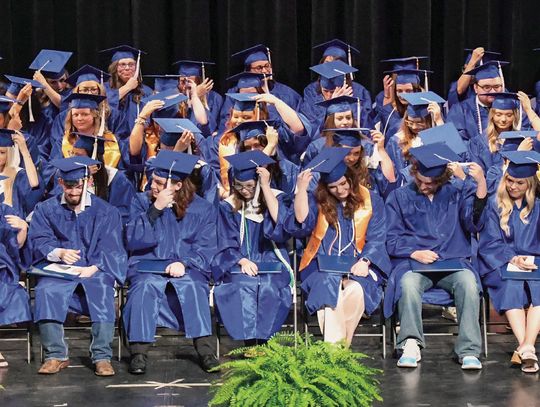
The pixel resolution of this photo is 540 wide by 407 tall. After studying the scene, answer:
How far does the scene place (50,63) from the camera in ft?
29.1

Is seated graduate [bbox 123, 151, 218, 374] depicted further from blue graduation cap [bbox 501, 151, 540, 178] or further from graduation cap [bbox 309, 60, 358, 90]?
blue graduation cap [bbox 501, 151, 540, 178]

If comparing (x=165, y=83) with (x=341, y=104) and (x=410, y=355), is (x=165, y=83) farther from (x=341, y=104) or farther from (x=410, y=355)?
(x=410, y=355)

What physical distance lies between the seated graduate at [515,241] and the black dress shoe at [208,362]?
1.76 m

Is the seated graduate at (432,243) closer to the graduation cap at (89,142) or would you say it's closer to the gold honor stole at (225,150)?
the gold honor stole at (225,150)

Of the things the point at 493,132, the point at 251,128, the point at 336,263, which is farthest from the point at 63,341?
the point at 493,132

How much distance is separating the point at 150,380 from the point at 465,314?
1917 millimetres

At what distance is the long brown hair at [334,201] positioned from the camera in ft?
24.1

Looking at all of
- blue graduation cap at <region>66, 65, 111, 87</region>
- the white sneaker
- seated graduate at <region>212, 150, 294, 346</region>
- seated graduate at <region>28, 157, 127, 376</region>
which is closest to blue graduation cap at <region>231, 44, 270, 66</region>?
blue graduation cap at <region>66, 65, 111, 87</region>

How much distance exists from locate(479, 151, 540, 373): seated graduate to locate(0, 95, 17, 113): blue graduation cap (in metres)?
3.30

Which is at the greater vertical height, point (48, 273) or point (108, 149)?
point (108, 149)

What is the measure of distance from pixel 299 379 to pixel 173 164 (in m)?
2.57

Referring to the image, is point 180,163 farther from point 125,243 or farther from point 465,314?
point 465,314

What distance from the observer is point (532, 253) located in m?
7.37

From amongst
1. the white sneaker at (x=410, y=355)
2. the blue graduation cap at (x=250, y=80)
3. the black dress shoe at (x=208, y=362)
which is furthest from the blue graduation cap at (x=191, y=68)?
the white sneaker at (x=410, y=355)
